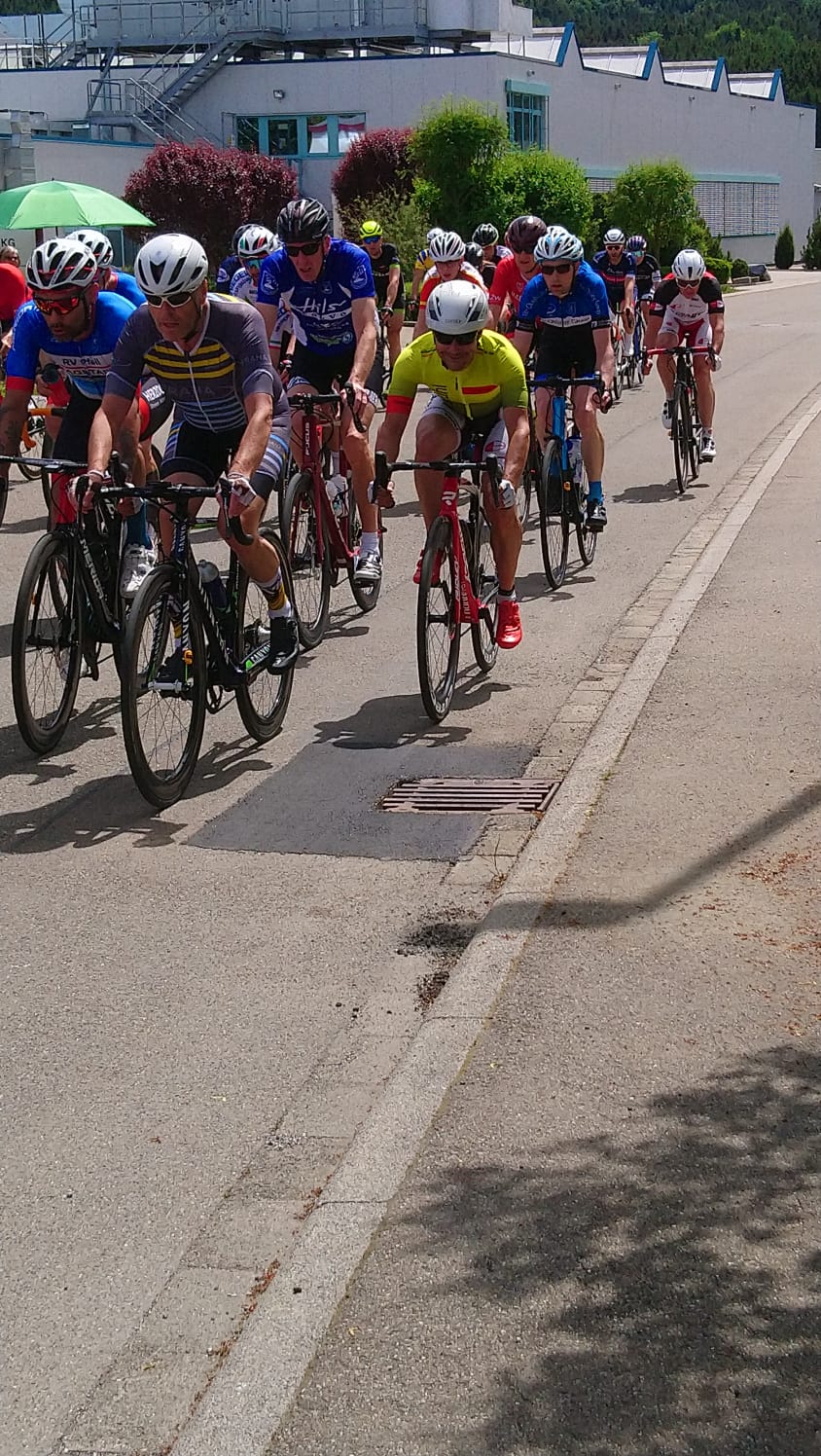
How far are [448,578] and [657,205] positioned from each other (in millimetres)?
60155

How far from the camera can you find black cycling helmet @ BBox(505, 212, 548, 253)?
1406 centimetres

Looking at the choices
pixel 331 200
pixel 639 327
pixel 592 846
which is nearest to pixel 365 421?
pixel 592 846

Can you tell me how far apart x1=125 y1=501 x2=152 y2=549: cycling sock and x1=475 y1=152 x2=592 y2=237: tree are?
4949 centimetres

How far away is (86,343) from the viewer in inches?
332

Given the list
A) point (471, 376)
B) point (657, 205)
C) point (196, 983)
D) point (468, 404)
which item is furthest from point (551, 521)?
point (657, 205)

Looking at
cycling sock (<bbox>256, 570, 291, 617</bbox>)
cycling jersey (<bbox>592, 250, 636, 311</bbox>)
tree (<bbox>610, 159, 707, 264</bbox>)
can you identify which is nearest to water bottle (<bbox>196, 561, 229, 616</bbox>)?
cycling sock (<bbox>256, 570, 291, 617</bbox>)

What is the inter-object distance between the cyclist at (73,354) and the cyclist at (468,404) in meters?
1.24

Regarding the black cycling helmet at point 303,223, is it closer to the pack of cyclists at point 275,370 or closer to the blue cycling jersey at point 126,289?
the pack of cyclists at point 275,370

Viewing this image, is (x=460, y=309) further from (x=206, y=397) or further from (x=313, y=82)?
(x=313, y=82)

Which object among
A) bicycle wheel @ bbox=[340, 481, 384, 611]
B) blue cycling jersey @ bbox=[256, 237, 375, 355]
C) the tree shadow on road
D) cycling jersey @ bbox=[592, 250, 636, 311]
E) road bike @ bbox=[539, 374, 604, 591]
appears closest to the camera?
the tree shadow on road

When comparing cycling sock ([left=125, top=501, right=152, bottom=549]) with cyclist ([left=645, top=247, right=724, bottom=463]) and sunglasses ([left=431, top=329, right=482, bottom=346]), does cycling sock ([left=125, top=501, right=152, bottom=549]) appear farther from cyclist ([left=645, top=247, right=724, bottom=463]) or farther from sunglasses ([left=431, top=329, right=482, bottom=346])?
cyclist ([left=645, top=247, right=724, bottom=463])

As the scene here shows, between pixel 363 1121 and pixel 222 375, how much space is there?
389cm

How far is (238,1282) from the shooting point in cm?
378

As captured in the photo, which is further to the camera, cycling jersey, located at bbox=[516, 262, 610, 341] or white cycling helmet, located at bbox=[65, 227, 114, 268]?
cycling jersey, located at bbox=[516, 262, 610, 341]
